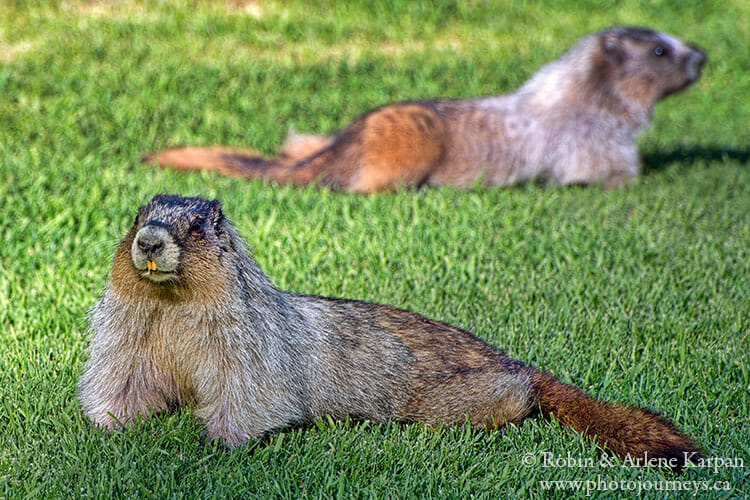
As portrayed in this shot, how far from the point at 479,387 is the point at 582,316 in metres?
1.39

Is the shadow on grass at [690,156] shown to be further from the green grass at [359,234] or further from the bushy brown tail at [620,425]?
the bushy brown tail at [620,425]

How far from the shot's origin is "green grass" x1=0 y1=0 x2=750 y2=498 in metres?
3.55

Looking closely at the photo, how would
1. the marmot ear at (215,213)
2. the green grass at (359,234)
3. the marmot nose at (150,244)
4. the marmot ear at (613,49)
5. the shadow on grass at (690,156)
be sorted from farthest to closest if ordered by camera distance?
1. the shadow on grass at (690,156)
2. the marmot ear at (613,49)
3. the marmot ear at (215,213)
4. the green grass at (359,234)
5. the marmot nose at (150,244)

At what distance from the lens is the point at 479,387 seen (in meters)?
3.90

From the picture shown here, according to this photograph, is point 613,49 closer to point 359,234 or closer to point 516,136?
point 516,136

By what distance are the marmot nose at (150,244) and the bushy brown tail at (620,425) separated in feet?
5.56

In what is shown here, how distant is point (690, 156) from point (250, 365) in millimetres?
6812

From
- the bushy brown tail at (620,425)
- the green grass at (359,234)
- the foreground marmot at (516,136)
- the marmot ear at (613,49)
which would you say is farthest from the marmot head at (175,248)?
the marmot ear at (613,49)

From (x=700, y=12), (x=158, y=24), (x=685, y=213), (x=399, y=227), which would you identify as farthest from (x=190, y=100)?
(x=700, y=12)

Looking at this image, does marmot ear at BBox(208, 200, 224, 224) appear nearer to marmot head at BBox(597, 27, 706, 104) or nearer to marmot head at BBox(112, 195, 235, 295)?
marmot head at BBox(112, 195, 235, 295)

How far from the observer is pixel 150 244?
132 inches

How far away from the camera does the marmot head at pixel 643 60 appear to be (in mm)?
8711

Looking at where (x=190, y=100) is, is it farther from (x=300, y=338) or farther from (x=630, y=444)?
(x=630, y=444)

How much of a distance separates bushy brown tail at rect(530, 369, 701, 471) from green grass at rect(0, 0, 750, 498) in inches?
3.2
